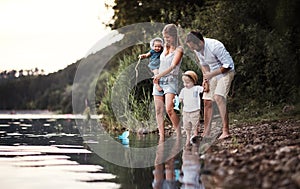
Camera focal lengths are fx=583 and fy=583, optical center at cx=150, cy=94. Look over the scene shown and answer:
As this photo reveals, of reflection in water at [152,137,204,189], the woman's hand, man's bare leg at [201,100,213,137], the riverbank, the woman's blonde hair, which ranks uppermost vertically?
the woman's blonde hair

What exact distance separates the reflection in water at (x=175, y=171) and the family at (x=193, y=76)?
0.98 meters

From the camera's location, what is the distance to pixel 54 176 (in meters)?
5.43

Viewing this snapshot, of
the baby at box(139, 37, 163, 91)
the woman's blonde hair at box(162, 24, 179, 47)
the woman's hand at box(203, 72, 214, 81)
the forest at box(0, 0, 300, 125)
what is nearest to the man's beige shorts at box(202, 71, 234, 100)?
the woman's hand at box(203, 72, 214, 81)

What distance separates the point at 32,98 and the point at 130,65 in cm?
2756

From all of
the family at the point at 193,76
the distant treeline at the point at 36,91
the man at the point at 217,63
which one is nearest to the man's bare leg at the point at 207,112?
the family at the point at 193,76

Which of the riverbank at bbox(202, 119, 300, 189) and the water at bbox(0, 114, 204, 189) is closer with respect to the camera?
the riverbank at bbox(202, 119, 300, 189)

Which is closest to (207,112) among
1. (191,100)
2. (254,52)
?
(191,100)

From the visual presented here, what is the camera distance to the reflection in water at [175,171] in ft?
15.8

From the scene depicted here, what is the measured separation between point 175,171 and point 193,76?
3.46 metres

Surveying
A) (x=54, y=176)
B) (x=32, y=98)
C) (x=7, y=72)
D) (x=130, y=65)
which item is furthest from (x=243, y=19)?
(x=32, y=98)

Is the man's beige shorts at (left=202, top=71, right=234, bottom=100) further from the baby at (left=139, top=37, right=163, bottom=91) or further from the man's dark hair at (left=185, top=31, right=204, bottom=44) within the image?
the baby at (left=139, top=37, right=163, bottom=91)

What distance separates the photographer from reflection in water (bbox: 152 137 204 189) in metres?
4.80

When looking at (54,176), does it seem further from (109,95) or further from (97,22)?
(97,22)

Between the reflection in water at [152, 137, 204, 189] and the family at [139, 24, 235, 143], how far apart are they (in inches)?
38.4
